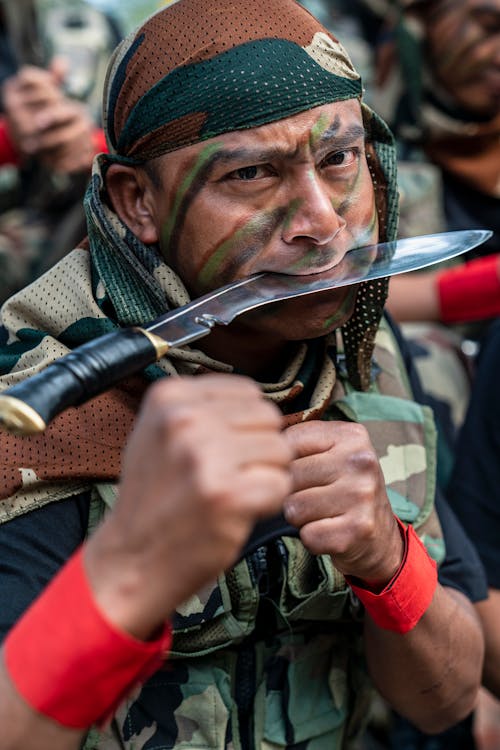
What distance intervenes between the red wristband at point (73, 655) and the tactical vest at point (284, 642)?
0.52 m

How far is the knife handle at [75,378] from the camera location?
4.04 ft

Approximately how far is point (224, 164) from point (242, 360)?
1.23ft

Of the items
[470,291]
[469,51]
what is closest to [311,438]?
[470,291]

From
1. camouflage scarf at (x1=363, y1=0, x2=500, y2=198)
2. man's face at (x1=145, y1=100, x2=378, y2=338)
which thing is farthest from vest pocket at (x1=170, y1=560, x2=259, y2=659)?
camouflage scarf at (x1=363, y1=0, x2=500, y2=198)

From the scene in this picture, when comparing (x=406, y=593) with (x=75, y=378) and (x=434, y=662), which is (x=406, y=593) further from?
(x=75, y=378)

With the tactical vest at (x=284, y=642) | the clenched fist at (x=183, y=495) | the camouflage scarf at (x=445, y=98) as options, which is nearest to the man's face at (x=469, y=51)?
the camouflage scarf at (x=445, y=98)

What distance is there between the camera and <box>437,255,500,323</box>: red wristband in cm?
335

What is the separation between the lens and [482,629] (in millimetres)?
2207

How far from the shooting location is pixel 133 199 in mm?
1925

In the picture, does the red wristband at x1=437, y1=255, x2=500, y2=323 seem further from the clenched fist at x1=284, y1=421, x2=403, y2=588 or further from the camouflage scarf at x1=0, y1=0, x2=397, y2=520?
the clenched fist at x1=284, y1=421, x2=403, y2=588

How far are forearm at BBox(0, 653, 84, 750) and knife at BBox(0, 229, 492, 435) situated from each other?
297 millimetres

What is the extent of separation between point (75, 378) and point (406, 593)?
69 cm

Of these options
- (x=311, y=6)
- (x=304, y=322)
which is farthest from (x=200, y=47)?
(x=311, y=6)

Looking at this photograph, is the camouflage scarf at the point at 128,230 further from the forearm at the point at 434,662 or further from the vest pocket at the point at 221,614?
the forearm at the point at 434,662
